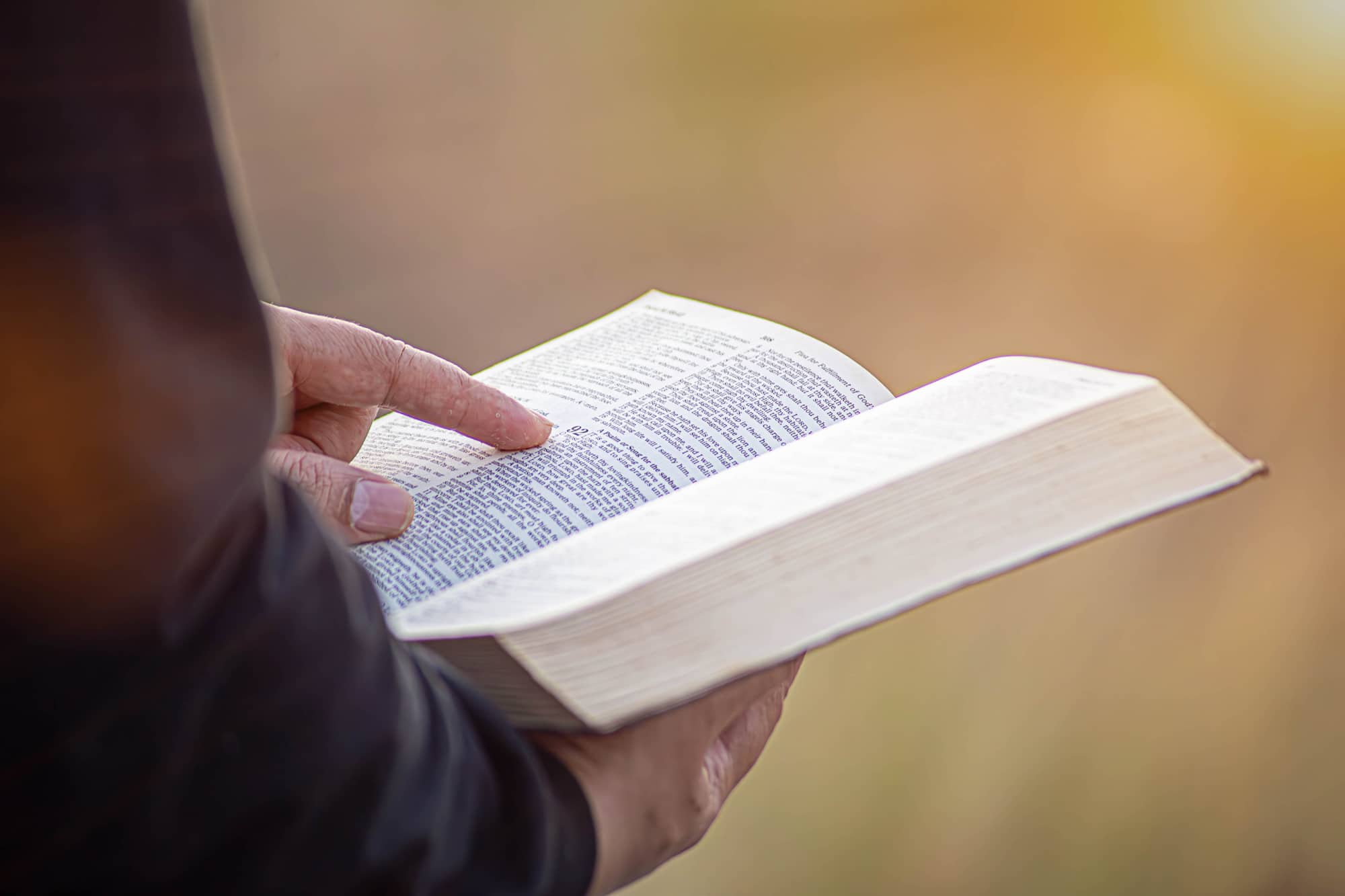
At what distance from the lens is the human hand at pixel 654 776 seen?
409 mm

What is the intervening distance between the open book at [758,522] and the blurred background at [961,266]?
0.71m

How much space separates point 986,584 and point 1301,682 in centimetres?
37

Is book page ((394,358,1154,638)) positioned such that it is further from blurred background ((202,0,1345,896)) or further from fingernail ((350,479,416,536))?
blurred background ((202,0,1345,896))

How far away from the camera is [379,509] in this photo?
0.60m

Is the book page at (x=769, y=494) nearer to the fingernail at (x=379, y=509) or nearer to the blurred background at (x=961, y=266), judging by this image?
the fingernail at (x=379, y=509)

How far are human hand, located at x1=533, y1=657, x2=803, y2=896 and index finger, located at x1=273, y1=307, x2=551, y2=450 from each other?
261 mm

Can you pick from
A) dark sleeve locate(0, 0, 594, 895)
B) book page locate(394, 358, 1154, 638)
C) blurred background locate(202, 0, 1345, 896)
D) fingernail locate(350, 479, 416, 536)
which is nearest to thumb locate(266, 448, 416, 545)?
fingernail locate(350, 479, 416, 536)

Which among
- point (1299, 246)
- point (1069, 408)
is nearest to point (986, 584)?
point (1299, 246)

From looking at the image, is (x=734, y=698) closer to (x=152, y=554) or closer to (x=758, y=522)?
(x=758, y=522)

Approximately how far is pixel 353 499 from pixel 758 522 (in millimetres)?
268

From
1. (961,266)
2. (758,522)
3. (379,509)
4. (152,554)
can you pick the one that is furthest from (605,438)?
(961,266)

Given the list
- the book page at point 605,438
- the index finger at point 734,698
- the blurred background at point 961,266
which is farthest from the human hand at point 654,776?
the blurred background at point 961,266

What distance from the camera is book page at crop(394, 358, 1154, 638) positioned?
0.42m

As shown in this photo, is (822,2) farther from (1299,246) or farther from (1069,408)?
(1069,408)
